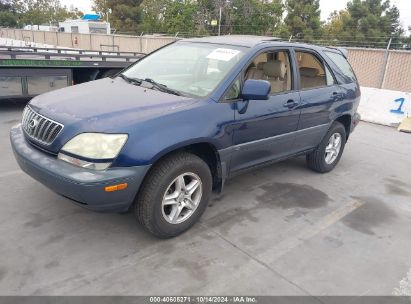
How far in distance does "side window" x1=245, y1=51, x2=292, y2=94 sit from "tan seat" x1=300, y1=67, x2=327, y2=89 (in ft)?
0.86

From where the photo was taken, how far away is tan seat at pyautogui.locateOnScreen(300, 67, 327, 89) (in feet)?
14.8

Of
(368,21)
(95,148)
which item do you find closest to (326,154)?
(95,148)

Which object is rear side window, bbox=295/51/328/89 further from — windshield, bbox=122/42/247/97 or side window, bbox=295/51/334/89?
windshield, bbox=122/42/247/97

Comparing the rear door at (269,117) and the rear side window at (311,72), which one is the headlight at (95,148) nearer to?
the rear door at (269,117)

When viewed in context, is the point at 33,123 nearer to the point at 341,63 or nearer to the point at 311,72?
the point at 311,72

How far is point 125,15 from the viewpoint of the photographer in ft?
160

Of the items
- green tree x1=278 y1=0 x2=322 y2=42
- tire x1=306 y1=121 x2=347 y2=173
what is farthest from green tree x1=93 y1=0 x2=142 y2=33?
tire x1=306 y1=121 x2=347 y2=173

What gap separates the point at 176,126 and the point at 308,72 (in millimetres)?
2378

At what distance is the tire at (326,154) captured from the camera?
511 centimetres

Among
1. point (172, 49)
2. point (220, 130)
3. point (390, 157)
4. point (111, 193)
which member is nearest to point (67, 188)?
point (111, 193)

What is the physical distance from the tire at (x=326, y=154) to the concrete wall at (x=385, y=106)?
4.23 meters

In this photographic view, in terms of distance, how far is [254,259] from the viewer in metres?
3.17

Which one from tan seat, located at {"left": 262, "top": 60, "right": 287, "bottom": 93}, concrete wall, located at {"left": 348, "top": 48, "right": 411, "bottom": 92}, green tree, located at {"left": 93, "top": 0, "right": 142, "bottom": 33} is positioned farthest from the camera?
A: green tree, located at {"left": 93, "top": 0, "right": 142, "bottom": 33}

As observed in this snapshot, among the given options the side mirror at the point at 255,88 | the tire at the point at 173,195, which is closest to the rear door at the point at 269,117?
the side mirror at the point at 255,88
